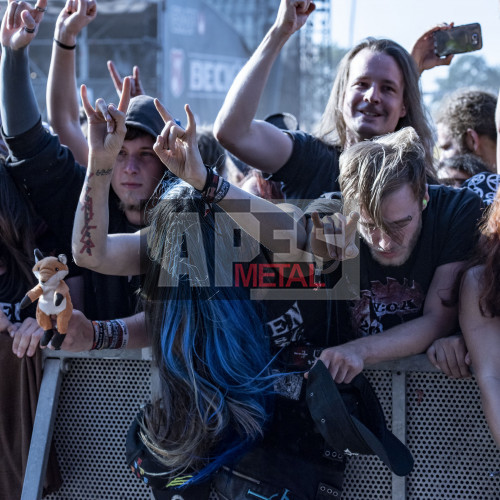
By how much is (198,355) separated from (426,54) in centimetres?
213

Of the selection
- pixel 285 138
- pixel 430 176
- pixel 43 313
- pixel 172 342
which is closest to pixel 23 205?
pixel 43 313

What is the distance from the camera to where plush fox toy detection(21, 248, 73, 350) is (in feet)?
6.89

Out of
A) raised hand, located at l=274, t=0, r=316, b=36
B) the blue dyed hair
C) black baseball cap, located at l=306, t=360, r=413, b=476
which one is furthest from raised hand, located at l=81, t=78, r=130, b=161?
black baseball cap, located at l=306, t=360, r=413, b=476

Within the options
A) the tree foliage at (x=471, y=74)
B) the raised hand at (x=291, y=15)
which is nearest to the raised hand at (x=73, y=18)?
the raised hand at (x=291, y=15)

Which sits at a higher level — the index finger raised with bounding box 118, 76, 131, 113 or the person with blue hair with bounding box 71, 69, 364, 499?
the index finger raised with bounding box 118, 76, 131, 113

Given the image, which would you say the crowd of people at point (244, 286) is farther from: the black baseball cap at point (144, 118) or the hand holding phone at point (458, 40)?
the hand holding phone at point (458, 40)

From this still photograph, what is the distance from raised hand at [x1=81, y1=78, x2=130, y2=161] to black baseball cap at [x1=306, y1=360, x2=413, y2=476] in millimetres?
928

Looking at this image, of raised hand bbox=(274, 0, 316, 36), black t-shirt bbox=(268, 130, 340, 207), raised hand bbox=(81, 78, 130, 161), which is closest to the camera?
raised hand bbox=(81, 78, 130, 161)

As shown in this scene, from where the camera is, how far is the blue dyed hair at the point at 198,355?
7.23ft

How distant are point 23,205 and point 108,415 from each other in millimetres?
851

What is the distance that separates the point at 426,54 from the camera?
3543 millimetres

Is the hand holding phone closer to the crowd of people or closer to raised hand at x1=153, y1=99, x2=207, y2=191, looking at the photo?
the crowd of people

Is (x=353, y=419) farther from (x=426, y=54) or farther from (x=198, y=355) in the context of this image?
(x=426, y=54)

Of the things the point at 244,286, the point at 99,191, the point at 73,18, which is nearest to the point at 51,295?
the point at 99,191
